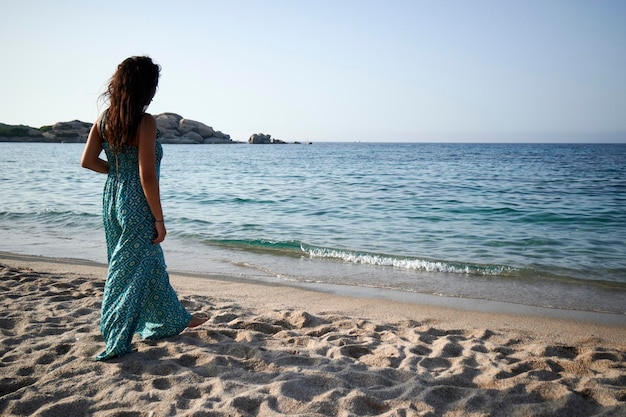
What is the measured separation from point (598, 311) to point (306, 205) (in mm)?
8585

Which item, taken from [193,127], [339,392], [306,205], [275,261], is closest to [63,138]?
[193,127]

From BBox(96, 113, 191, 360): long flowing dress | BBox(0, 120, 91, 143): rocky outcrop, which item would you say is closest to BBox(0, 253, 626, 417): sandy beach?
BBox(96, 113, 191, 360): long flowing dress

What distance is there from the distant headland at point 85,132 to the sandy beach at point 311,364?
70.4 m

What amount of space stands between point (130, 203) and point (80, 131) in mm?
76850

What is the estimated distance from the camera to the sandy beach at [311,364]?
8.86ft

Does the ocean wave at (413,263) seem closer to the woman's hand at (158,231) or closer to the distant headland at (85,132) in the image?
the woman's hand at (158,231)

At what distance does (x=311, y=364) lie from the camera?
3.28 meters

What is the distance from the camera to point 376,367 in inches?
127

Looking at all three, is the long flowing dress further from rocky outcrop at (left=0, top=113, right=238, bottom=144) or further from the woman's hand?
rocky outcrop at (left=0, top=113, right=238, bottom=144)

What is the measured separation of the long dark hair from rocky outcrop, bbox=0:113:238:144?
62.6m

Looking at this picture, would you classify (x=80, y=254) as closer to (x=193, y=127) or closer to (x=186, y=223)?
(x=186, y=223)

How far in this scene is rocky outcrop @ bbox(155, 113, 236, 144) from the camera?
75750 mm

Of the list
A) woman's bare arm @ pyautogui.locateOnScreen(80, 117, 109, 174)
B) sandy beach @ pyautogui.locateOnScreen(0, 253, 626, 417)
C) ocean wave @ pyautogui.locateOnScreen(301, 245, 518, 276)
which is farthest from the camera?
ocean wave @ pyautogui.locateOnScreen(301, 245, 518, 276)

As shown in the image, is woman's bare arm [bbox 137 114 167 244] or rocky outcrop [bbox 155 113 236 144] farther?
rocky outcrop [bbox 155 113 236 144]
